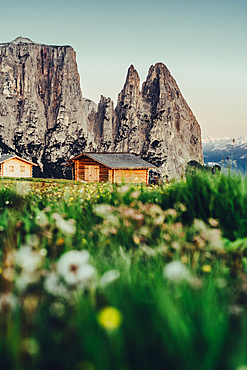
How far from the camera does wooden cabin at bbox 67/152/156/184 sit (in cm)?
3581

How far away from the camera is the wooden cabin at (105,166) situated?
3581 cm

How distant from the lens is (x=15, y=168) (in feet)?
156

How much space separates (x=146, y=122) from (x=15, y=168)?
45182mm

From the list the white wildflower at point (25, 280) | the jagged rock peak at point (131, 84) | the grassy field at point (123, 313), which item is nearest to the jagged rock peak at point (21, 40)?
the jagged rock peak at point (131, 84)

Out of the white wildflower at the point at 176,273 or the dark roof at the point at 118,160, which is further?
the dark roof at the point at 118,160

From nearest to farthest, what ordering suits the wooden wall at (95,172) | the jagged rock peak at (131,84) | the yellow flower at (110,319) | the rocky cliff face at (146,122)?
the yellow flower at (110,319)
the wooden wall at (95,172)
the rocky cliff face at (146,122)
the jagged rock peak at (131,84)

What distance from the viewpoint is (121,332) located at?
4.93 feet

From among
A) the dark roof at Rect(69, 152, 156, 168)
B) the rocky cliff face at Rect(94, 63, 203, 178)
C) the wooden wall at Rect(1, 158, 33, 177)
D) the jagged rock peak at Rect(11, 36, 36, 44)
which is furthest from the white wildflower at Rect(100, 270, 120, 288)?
the jagged rock peak at Rect(11, 36, 36, 44)

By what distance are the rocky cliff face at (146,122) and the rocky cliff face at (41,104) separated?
748 cm

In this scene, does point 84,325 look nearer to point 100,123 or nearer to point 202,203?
point 202,203

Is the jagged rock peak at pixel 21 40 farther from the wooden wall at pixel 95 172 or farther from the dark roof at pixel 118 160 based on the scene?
the dark roof at pixel 118 160

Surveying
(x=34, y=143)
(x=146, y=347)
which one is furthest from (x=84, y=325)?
(x=34, y=143)

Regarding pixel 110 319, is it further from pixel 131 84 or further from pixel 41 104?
pixel 131 84

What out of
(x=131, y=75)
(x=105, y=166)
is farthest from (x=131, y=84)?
(x=105, y=166)
